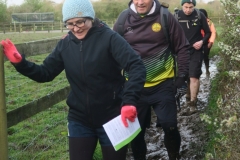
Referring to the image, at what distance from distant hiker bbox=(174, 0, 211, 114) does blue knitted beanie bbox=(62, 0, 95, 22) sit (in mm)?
4131

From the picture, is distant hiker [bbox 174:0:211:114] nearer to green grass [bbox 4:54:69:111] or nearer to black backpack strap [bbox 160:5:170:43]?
green grass [bbox 4:54:69:111]

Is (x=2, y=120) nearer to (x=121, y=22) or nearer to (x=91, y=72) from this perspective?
(x=91, y=72)

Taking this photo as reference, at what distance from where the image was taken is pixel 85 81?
3.27m

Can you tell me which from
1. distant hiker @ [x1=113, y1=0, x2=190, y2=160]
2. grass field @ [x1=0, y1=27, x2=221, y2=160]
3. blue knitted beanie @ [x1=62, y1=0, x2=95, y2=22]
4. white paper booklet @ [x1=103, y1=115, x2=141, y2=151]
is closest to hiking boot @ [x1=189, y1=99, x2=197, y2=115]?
grass field @ [x1=0, y1=27, x2=221, y2=160]

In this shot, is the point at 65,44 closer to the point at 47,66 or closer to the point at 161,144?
the point at 47,66

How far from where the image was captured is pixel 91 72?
128 inches

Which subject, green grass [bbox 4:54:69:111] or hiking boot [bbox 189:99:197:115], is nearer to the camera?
hiking boot [bbox 189:99:197:115]

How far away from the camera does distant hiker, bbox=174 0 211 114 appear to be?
7.15 metres

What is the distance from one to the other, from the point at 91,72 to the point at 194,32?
14.7 ft

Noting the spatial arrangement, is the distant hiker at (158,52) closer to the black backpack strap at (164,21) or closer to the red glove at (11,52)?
the black backpack strap at (164,21)

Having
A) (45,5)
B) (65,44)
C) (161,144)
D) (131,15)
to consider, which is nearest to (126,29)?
(131,15)

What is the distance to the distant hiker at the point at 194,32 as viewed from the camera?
23.5 ft

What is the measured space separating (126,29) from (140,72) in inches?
54.0

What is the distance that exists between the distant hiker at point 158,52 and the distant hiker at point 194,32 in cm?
280
